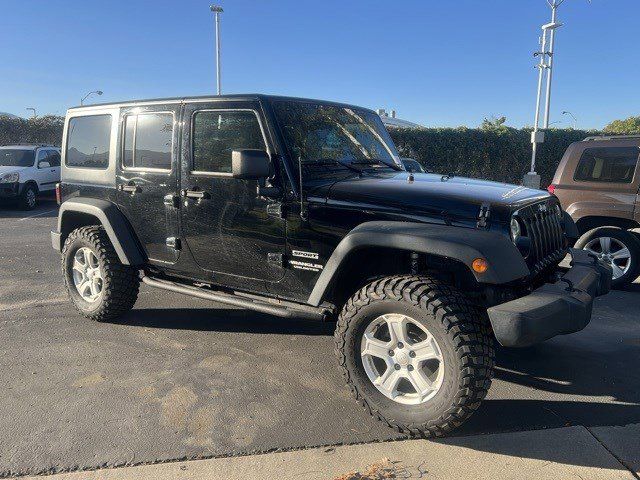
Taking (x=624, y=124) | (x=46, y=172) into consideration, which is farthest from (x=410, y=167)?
(x=624, y=124)

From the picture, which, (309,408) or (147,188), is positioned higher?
(147,188)

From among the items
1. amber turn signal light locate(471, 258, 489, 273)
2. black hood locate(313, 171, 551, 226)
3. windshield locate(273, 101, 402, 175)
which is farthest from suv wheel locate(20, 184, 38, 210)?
amber turn signal light locate(471, 258, 489, 273)

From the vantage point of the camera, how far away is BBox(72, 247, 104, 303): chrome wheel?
4750 millimetres

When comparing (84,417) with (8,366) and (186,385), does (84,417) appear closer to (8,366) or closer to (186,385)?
(186,385)

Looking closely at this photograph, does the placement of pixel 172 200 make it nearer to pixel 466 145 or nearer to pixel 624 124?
pixel 466 145

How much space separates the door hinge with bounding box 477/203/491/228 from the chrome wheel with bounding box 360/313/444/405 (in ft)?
2.14

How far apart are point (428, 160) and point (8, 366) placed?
1993 centimetres

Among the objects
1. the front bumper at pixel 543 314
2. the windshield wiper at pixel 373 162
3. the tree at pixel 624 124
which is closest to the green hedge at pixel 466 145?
the windshield wiper at pixel 373 162

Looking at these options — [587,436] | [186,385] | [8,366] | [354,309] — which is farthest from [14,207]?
[587,436]

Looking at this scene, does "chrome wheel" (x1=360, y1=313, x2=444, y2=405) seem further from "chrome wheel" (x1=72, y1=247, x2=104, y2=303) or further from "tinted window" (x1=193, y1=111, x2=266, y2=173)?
"chrome wheel" (x1=72, y1=247, x2=104, y2=303)

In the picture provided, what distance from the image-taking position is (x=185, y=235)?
13.2 ft

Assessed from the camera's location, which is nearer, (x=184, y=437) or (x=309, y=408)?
(x=184, y=437)

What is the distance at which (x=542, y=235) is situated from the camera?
340 cm

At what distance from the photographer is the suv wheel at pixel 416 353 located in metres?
2.75
